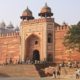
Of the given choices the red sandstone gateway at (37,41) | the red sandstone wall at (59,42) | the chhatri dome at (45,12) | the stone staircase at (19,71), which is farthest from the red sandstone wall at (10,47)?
the stone staircase at (19,71)

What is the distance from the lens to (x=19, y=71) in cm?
3581

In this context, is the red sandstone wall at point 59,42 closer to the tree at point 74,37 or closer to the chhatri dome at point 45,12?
the chhatri dome at point 45,12

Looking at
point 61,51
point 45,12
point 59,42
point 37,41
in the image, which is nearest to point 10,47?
point 37,41

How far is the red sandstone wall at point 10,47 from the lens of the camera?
1768 inches

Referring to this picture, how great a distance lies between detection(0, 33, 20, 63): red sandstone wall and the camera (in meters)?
44.9

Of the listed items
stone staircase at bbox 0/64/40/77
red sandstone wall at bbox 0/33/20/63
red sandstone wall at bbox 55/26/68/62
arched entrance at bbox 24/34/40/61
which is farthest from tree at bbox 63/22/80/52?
red sandstone wall at bbox 0/33/20/63

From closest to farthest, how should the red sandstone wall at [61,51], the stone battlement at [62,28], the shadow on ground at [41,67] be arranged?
the shadow on ground at [41,67] → the red sandstone wall at [61,51] → the stone battlement at [62,28]

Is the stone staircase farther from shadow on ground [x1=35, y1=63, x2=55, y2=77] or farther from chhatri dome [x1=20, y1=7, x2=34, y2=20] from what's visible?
chhatri dome [x1=20, y1=7, x2=34, y2=20]

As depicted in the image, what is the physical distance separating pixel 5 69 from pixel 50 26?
31.2ft

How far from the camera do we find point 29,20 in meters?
44.4

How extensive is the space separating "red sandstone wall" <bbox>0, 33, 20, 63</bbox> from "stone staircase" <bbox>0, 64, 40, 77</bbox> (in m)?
7.86

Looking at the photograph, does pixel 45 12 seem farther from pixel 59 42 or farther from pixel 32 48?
pixel 32 48

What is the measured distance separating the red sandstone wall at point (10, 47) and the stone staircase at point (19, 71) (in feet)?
25.8

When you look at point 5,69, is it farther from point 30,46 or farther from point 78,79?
point 78,79
